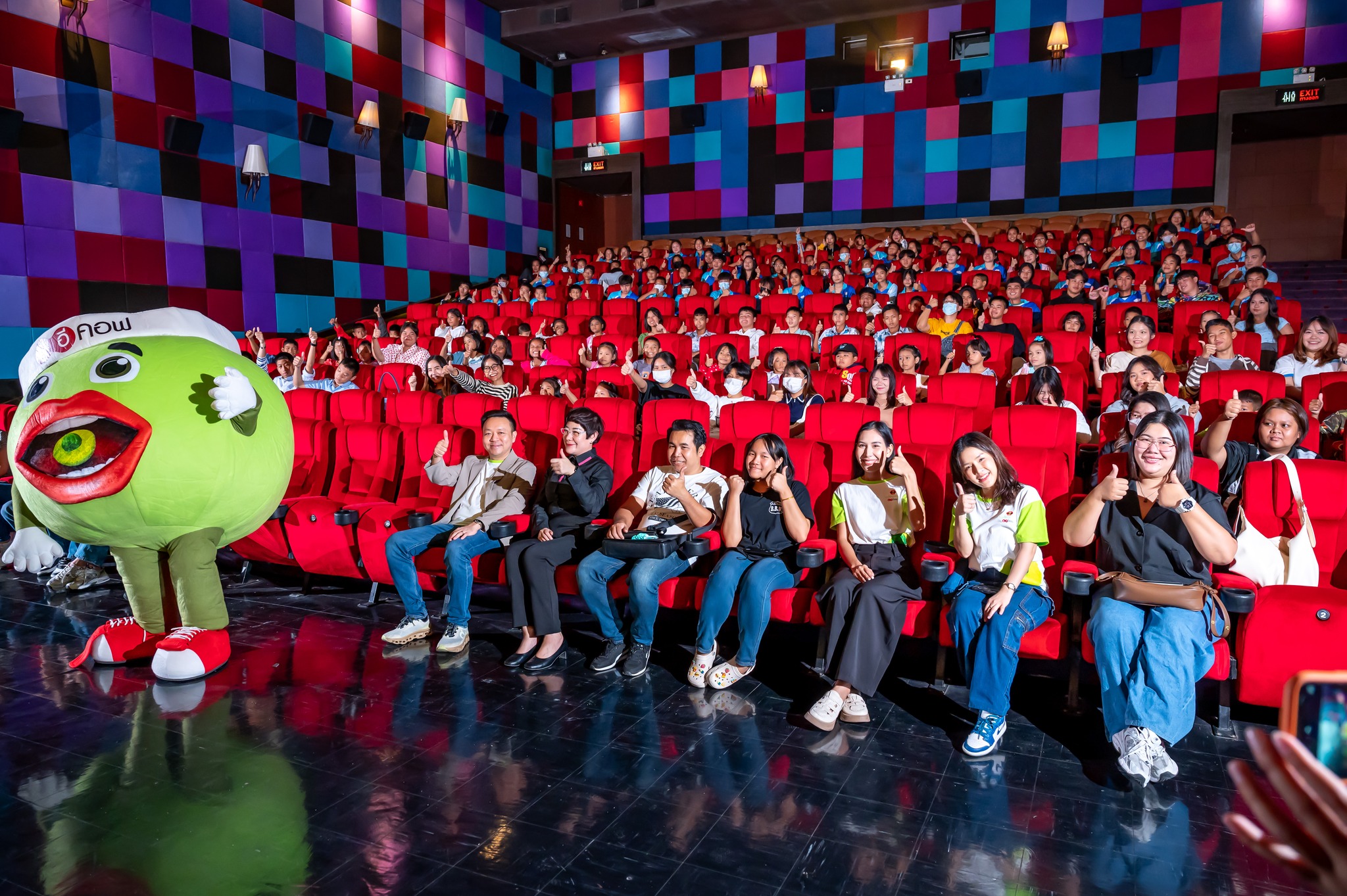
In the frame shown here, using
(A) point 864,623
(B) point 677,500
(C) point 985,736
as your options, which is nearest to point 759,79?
(B) point 677,500

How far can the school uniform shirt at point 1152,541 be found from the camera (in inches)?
93.5

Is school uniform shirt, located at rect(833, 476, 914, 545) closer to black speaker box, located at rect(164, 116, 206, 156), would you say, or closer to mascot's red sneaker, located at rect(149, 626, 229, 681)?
mascot's red sneaker, located at rect(149, 626, 229, 681)

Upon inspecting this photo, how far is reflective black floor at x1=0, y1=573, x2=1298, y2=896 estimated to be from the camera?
1.77 m

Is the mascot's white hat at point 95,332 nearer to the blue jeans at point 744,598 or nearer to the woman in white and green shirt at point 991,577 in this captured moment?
the blue jeans at point 744,598

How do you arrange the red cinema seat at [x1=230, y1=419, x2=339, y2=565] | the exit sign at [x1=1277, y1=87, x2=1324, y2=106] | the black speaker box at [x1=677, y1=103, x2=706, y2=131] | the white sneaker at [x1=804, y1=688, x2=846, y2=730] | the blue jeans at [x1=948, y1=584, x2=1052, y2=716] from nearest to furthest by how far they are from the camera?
the blue jeans at [x1=948, y1=584, x2=1052, y2=716] < the white sneaker at [x1=804, y1=688, x2=846, y2=730] < the red cinema seat at [x1=230, y1=419, x2=339, y2=565] < the exit sign at [x1=1277, y1=87, x2=1324, y2=106] < the black speaker box at [x1=677, y1=103, x2=706, y2=131]

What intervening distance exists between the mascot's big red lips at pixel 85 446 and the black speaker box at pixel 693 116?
10509mm

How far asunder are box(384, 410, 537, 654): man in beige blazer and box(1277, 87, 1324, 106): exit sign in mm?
10181

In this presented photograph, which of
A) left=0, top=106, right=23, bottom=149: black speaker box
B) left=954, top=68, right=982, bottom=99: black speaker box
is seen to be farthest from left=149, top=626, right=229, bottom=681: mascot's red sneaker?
left=954, top=68, right=982, bottom=99: black speaker box

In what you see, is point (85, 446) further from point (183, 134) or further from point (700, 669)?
point (183, 134)

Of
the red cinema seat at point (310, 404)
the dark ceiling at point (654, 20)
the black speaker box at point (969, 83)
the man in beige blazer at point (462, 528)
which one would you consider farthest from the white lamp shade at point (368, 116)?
the man in beige blazer at point (462, 528)

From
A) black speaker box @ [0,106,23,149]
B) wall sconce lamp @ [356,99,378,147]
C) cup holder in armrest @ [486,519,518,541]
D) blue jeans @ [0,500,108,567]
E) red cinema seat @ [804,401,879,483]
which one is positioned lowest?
blue jeans @ [0,500,108,567]

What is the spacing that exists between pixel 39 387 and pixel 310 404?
2048 mm

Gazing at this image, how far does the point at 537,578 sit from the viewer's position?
119 inches

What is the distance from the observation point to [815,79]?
11.3 metres
